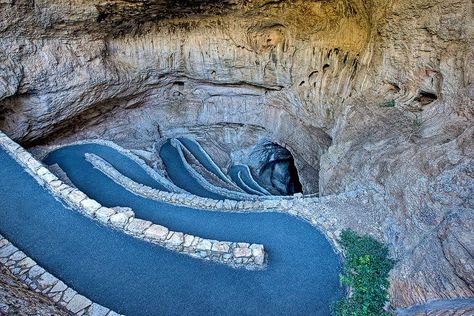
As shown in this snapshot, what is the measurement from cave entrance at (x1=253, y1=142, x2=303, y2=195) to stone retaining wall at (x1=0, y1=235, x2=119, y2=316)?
15.0 meters

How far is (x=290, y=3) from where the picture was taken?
1245 cm

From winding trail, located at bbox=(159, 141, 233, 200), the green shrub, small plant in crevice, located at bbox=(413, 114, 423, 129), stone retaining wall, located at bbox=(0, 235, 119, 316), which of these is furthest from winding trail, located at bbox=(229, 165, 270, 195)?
stone retaining wall, located at bbox=(0, 235, 119, 316)

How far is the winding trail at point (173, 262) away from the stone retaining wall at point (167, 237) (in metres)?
0.18

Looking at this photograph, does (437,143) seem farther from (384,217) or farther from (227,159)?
(227,159)

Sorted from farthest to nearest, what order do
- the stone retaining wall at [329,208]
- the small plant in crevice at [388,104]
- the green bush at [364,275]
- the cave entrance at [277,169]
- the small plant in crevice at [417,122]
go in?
the cave entrance at [277,169] < the small plant in crevice at [388,104] < the small plant in crevice at [417,122] < the stone retaining wall at [329,208] < the green bush at [364,275]

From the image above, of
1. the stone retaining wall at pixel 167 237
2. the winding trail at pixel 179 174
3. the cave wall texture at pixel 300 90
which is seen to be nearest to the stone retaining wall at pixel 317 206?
the cave wall texture at pixel 300 90

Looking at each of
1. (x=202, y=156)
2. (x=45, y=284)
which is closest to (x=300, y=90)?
(x=202, y=156)

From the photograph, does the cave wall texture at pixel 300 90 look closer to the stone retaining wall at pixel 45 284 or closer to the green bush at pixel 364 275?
the green bush at pixel 364 275

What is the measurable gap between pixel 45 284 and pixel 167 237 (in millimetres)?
2442

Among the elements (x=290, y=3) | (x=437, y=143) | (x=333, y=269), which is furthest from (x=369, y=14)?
(x=333, y=269)

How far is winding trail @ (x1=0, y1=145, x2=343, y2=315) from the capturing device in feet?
Answer: 18.0

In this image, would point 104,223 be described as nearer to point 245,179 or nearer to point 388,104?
point 388,104

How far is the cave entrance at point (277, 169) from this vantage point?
19.7 metres

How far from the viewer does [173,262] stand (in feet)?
20.3
